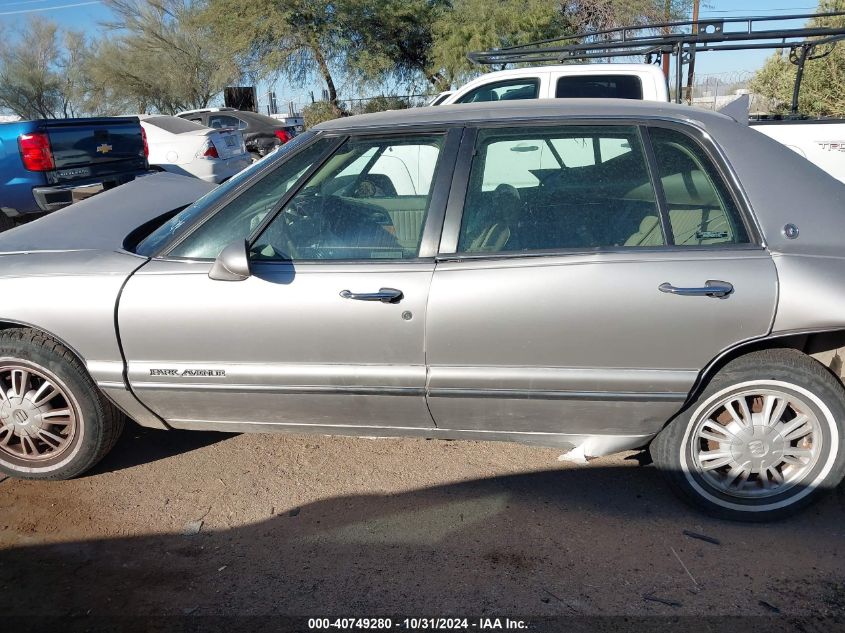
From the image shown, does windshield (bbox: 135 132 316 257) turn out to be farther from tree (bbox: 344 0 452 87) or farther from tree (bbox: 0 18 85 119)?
tree (bbox: 0 18 85 119)

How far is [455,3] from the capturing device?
23.0 metres

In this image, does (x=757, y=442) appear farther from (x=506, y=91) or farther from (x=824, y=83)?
(x=824, y=83)

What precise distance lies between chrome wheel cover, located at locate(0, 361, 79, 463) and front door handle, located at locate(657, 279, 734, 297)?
8.90ft

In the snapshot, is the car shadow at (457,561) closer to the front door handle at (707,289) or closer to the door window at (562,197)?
the front door handle at (707,289)

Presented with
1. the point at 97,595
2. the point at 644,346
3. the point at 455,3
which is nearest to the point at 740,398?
the point at 644,346

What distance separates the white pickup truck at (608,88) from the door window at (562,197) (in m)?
4.06

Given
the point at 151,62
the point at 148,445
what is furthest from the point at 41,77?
the point at 148,445

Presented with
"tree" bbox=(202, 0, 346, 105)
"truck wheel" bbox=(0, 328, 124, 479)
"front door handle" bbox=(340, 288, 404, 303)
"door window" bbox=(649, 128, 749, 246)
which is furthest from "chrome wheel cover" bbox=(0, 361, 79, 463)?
"tree" bbox=(202, 0, 346, 105)

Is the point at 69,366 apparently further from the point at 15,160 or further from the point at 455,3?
the point at 455,3

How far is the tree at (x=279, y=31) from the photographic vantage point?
873 inches

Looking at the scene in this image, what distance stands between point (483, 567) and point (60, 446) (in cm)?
211

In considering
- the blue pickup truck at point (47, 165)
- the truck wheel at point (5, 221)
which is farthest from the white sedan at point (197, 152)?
the truck wheel at point (5, 221)

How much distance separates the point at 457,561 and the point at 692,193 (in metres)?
1.81

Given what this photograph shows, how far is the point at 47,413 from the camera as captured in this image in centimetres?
327
